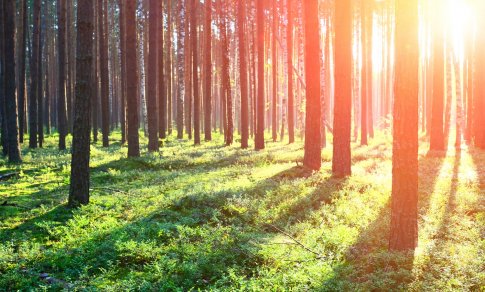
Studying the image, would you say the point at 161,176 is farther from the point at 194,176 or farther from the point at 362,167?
the point at 362,167

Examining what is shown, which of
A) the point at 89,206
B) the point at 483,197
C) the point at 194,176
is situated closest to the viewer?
the point at 89,206

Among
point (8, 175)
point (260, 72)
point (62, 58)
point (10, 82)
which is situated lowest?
point (8, 175)

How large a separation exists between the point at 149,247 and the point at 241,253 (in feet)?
5.14

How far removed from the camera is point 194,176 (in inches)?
583

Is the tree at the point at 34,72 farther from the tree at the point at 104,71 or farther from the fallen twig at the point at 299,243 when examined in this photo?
the fallen twig at the point at 299,243

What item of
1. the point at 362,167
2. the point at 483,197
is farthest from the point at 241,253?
the point at 362,167

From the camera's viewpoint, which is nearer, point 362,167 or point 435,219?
point 435,219

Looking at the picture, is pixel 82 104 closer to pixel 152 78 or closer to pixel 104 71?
pixel 152 78

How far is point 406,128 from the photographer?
7.27 m

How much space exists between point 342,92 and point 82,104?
7702 mm

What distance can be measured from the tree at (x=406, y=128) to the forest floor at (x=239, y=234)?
515 mm

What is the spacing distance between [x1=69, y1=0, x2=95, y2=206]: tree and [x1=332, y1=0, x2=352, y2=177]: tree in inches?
289

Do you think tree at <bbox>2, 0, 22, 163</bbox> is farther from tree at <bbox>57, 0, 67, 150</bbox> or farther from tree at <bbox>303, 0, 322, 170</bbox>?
tree at <bbox>303, 0, 322, 170</bbox>

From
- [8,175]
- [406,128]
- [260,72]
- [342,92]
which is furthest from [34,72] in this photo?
[406,128]
